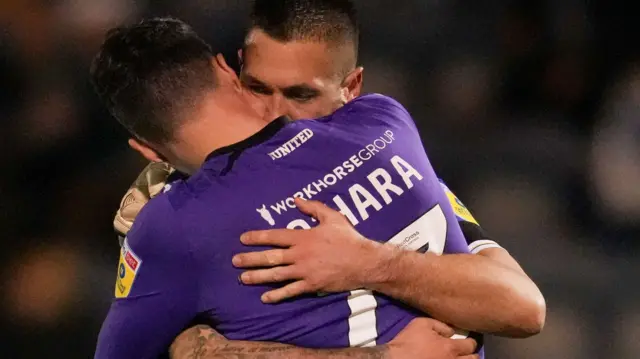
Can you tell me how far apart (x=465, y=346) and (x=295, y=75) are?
555 mm

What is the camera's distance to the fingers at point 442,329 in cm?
105

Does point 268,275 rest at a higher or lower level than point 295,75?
lower

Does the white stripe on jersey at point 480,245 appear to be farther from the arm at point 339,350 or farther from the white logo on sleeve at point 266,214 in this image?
the white logo on sleeve at point 266,214

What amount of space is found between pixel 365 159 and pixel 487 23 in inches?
53.2

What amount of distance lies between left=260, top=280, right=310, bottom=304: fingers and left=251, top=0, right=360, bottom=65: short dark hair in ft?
1.74

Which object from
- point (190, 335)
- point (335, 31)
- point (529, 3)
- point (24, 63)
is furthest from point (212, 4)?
point (190, 335)

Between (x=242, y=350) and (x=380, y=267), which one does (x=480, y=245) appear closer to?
(x=380, y=267)

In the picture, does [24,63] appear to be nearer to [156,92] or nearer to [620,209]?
[156,92]

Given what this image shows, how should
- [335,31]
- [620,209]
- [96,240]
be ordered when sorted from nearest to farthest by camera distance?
1. [335,31]
2. [96,240]
3. [620,209]

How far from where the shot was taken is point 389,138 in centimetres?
107

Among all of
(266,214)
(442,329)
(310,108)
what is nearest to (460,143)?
(310,108)

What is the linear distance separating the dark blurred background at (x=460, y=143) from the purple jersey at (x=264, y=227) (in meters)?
0.92

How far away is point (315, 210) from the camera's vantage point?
971mm

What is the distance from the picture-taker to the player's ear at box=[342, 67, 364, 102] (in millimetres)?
1388
